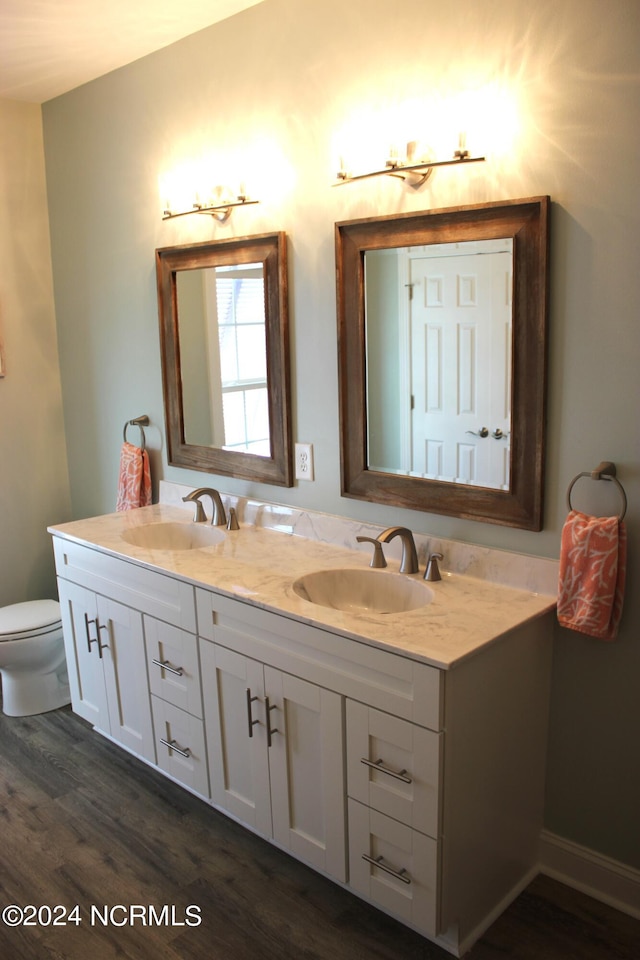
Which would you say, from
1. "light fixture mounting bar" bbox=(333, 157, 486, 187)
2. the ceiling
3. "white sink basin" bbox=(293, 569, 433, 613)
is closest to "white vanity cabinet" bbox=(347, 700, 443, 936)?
"white sink basin" bbox=(293, 569, 433, 613)

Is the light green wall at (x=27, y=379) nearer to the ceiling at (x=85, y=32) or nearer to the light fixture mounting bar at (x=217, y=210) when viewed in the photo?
the ceiling at (x=85, y=32)

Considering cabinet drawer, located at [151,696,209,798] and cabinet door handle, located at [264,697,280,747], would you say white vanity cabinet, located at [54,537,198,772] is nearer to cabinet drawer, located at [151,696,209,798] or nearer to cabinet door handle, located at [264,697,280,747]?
cabinet drawer, located at [151,696,209,798]

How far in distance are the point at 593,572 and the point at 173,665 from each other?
1.29m

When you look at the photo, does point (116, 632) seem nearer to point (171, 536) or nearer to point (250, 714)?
point (171, 536)

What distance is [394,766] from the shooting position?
6.29 feet

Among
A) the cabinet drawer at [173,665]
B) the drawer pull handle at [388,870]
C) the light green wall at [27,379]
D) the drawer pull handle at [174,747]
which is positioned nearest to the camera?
the drawer pull handle at [388,870]

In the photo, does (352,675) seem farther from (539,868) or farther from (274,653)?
(539,868)

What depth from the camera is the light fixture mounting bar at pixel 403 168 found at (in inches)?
80.7

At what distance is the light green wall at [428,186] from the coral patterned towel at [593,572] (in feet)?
0.16

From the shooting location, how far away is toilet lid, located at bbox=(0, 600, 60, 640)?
315cm

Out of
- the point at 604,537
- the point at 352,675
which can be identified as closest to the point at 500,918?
the point at 352,675

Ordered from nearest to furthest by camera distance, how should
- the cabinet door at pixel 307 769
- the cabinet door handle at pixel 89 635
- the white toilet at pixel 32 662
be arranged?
the cabinet door at pixel 307 769 → the cabinet door handle at pixel 89 635 → the white toilet at pixel 32 662

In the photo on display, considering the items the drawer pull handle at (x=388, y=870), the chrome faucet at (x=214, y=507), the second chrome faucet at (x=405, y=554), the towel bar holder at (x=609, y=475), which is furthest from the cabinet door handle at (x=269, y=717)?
the towel bar holder at (x=609, y=475)

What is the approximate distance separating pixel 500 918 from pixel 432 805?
52 cm
